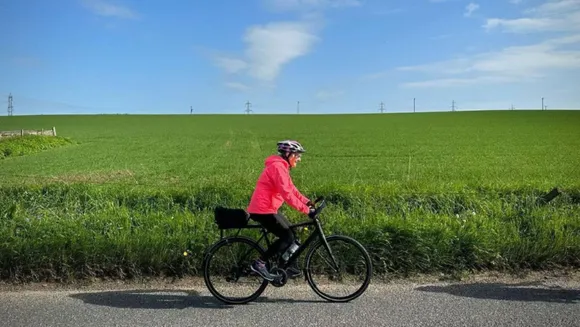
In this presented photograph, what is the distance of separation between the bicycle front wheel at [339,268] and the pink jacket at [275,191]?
614 millimetres

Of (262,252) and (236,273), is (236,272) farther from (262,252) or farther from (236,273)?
(262,252)

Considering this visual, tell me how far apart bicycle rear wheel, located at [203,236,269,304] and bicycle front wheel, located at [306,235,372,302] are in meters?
0.60

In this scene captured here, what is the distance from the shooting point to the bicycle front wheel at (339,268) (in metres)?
5.04

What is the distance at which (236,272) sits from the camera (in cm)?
525

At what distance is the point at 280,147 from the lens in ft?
16.4

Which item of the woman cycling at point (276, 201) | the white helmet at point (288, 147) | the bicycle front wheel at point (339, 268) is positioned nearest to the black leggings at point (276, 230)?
the woman cycling at point (276, 201)

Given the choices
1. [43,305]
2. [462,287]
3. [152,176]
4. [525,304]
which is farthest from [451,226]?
[152,176]

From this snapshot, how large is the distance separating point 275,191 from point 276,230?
0.43 metres

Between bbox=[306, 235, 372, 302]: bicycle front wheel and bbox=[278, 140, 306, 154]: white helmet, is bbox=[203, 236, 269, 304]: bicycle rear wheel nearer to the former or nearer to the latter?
bbox=[306, 235, 372, 302]: bicycle front wheel

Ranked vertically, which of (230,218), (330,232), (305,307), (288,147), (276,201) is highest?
(288,147)

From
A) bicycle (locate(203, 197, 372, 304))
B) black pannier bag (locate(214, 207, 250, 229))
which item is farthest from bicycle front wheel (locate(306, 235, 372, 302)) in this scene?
black pannier bag (locate(214, 207, 250, 229))

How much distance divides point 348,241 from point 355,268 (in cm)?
53

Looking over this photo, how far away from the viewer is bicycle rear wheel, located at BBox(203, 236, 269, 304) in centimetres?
503

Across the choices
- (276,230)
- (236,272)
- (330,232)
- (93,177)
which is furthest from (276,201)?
(93,177)
